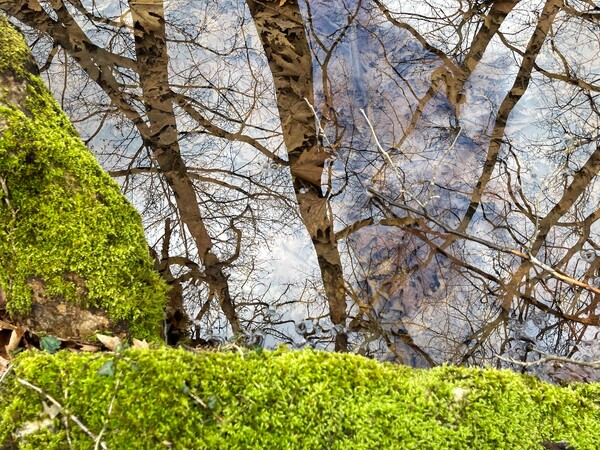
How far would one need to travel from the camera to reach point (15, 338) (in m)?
1.28

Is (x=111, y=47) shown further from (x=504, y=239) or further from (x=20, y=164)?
(x=504, y=239)

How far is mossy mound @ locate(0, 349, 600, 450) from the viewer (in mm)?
816

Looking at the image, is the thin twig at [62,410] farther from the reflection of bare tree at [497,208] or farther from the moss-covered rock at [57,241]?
the reflection of bare tree at [497,208]

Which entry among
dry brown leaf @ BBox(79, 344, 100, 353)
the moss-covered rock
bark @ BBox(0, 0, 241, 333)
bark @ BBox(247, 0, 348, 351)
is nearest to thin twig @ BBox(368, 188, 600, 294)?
the moss-covered rock

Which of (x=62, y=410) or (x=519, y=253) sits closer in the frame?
(x=62, y=410)

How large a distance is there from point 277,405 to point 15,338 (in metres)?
0.84

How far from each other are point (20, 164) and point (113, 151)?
10.5ft

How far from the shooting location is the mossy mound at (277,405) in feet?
2.68

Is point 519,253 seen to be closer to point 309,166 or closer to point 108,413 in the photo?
point 108,413

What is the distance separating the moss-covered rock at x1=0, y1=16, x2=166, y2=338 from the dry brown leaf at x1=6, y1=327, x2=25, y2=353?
4 cm

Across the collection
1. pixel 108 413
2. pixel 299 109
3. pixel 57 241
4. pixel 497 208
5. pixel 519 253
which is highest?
pixel 497 208

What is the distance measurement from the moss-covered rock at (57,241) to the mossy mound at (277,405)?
1.58 ft

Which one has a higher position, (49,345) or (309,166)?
(309,166)

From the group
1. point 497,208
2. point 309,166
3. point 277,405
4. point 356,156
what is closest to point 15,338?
point 277,405
